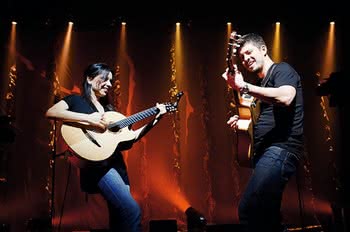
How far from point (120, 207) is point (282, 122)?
136cm

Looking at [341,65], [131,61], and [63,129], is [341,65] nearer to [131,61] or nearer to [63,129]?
[131,61]

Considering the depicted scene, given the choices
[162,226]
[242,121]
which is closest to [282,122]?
[242,121]

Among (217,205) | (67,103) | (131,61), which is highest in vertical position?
(131,61)

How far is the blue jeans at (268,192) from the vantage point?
220cm

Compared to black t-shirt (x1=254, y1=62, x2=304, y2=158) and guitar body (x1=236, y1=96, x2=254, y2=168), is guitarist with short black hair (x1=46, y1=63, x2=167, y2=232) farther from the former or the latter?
black t-shirt (x1=254, y1=62, x2=304, y2=158)

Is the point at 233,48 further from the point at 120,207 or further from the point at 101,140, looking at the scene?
the point at 120,207

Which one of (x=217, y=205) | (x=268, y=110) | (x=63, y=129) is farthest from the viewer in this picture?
(x=217, y=205)

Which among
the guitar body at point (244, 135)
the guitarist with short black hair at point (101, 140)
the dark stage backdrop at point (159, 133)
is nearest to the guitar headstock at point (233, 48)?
the guitar body at point (244, 135)

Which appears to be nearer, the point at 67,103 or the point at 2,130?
the point at 67,103

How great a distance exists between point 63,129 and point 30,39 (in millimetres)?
3403

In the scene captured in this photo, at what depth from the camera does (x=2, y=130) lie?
455 centimetres

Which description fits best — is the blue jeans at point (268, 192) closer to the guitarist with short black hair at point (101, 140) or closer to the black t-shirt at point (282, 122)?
the black t-shirt at point (282, 122)

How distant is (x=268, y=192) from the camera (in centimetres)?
220

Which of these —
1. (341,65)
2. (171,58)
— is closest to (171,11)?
(171,58)
